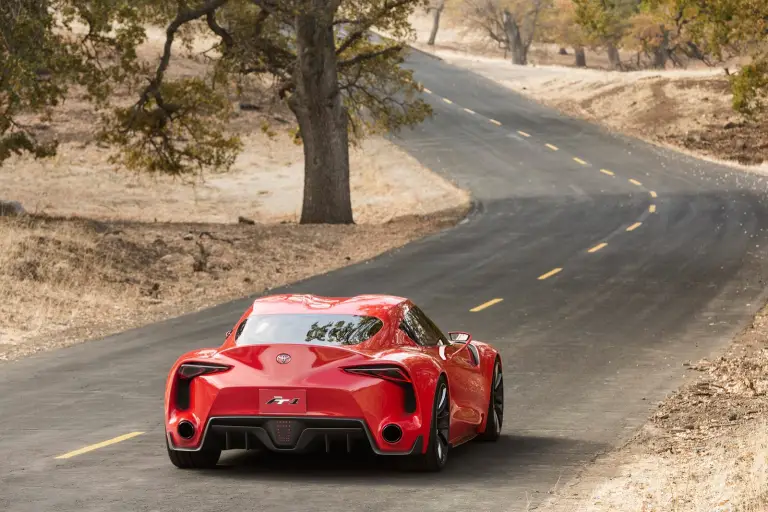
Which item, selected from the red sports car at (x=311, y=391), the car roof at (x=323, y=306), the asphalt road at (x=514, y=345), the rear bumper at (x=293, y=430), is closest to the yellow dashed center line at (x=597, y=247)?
the asphalt road at (x=514, y=345)

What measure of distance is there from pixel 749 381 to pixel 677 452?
13.1 ft

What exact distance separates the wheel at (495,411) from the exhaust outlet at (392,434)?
229cm

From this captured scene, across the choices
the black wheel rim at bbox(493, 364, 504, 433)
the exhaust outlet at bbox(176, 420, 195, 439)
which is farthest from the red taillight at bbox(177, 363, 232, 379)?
the black wheel rim at bbox(493, 364, 504, 433)

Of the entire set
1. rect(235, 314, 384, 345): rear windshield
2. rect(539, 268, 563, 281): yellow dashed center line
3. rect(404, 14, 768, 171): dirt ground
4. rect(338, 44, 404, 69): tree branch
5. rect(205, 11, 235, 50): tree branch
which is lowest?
rect(539, 268, 563, 281): yellow dashed center line

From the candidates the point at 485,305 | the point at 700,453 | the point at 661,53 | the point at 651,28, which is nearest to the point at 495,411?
the point at 700,453

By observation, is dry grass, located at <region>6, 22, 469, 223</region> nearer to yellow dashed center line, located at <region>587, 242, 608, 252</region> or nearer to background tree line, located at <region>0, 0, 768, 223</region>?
background tree line, located at <region>0, 0, 768, 223</region>

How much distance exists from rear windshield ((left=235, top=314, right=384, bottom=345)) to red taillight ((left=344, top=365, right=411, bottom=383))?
0.42 meters

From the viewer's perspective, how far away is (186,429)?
9961 millimetres

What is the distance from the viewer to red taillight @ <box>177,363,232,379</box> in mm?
9891

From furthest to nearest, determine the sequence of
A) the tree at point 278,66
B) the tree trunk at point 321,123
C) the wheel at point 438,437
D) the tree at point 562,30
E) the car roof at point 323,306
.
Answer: the tree at point 562,30 < the tree trunk at point 321,123 < the tree at point 278,66 < the car roof at point 323,306 < the wheel at point 438,437

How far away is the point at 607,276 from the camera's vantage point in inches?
1104

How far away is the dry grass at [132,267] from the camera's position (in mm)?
22109

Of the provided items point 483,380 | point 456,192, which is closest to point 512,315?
point 483,380

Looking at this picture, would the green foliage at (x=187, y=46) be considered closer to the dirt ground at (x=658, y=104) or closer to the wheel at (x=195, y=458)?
the wheel at (x=195, y=458)
